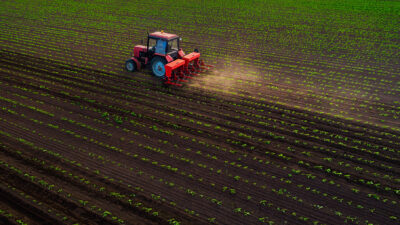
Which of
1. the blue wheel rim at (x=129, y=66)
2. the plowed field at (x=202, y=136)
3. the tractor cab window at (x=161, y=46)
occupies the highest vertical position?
the tractor cab window at (x=161, y=46)

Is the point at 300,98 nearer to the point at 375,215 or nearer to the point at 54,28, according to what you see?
the point at 375,215

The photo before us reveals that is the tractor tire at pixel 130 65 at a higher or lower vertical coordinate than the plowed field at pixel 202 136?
higher

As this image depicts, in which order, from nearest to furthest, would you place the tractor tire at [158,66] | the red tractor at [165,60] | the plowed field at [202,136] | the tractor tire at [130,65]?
the plowed field at [202,136], the red tractor at [165,60], the tractor tire at [158,66], the tractor tire at [130,65]

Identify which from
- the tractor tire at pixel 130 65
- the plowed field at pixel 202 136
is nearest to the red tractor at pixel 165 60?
the tractor tire at pixel 130 65

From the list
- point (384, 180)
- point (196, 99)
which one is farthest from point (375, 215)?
point (196, 99)

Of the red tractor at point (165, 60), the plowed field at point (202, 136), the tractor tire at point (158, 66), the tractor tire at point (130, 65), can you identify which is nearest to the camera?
the plowed field at point (202, 136)

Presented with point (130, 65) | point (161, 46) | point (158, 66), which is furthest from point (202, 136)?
point (130, 65)

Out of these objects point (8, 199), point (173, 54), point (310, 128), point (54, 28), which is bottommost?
point (8, 199)

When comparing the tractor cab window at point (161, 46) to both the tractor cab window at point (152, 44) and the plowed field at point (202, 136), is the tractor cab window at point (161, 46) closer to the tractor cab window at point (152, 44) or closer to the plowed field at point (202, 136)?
the tractor cab window at point (152, 44)
